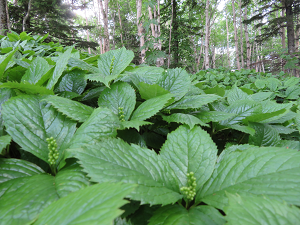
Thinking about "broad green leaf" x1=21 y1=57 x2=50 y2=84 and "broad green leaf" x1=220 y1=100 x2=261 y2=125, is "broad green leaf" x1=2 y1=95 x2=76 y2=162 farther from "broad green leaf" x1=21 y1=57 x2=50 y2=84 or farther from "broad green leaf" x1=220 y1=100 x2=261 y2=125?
"broad green leaf" x1=220 y1=100 x2=261 y2=125

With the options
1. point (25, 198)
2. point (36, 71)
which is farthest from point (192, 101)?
point (36, 71)

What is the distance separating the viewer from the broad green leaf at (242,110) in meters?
0.94

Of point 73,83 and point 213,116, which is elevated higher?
point 73,83

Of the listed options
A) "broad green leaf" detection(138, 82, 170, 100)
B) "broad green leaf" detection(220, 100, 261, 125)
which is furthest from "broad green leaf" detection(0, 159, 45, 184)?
"broad green leaf" detection(220, 100, 261, 125)

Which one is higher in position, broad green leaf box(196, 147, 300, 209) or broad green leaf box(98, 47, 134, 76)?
broad green leaf box(98, 47, 134, 76)

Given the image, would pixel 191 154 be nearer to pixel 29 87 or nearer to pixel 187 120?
pixel 187 120

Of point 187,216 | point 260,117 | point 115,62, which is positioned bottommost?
point 187,216

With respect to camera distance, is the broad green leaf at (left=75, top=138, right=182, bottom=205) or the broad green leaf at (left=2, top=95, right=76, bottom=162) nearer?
the broad green leaf at (left=75, top=138, right=182, bottom=205)

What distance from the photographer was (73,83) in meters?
1.04

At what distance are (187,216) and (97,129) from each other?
42 cm

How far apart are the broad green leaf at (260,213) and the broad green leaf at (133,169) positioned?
162 millimetres

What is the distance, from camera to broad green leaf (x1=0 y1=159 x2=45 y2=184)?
1.73 ft

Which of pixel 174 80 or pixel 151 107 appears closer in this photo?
pixel 151 107

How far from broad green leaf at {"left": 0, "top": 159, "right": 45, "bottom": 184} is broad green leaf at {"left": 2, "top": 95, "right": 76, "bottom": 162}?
2.1 inches
